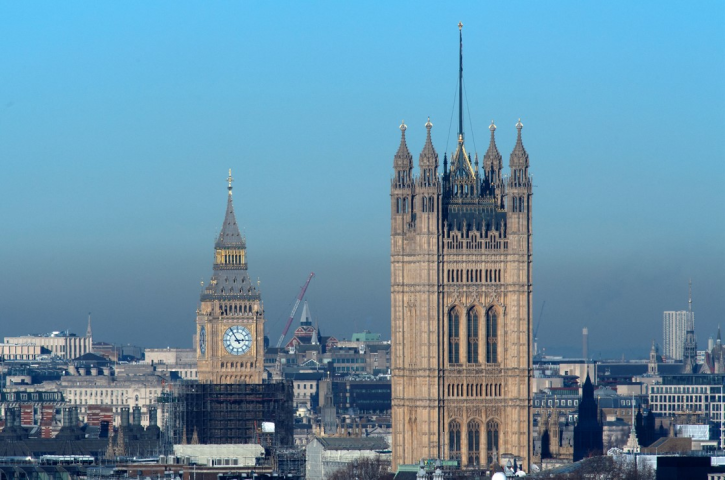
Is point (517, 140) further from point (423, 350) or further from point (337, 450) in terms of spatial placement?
point (337, 450)

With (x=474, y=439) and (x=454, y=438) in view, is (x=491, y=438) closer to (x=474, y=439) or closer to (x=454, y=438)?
(x=474, y=439)

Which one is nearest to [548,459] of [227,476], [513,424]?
[513,424]

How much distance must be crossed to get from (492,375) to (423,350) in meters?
3.88

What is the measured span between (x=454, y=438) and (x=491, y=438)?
1.96m

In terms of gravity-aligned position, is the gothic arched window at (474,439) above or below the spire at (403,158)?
below

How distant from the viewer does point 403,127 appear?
176 meters

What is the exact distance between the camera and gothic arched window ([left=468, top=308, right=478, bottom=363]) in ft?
571

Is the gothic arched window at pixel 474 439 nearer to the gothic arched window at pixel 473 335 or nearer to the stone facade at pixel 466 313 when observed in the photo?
the stone facade at pixel 466 313

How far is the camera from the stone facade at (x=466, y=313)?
17362 cm

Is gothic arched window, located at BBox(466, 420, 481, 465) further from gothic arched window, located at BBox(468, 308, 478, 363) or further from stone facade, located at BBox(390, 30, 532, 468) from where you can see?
gothic arched window, located at BBox(468, 308, 478, 363)

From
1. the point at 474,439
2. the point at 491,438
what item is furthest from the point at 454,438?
the point at 491,438

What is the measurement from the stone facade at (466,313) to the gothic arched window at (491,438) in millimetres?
52

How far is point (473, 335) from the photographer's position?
174375mm

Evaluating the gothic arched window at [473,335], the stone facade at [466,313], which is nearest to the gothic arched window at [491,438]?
the stone facade at [466,313]
